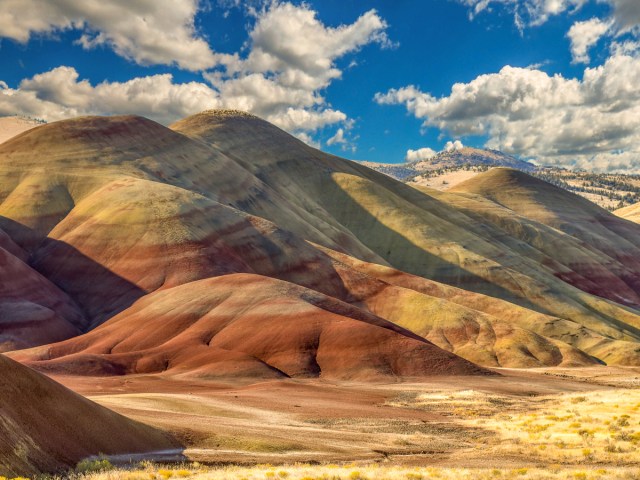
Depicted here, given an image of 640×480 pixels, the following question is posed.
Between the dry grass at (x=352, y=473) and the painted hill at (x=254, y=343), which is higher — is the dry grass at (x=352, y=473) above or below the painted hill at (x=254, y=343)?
below

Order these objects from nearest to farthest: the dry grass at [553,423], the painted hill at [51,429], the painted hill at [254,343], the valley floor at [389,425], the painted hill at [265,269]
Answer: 1. the painted hill at [51,429]
2. the valley floor at [389,425]
3. the dry grass at [553,423]
4. the painted hill at [254,343]
5. the painted hill at [265,269]

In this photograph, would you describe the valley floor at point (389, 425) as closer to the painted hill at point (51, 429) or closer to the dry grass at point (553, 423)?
the dry grass at point (553, 423)

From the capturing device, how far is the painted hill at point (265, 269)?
7306cm

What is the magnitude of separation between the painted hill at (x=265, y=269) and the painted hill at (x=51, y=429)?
38756 millimetres

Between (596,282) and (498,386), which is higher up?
(596,282)

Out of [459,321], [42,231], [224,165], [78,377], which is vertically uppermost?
[224,165]

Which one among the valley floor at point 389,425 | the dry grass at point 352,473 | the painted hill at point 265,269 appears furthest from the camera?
the painted hill at point 265,269

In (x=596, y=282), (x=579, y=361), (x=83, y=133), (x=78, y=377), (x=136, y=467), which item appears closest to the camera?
(x=136, y=467)

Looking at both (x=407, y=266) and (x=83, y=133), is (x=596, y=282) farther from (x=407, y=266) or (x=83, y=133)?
(x=83, y=133)

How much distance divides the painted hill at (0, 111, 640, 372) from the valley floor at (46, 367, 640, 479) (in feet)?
29.5

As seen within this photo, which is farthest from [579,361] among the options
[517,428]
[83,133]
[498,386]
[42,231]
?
[83,133]

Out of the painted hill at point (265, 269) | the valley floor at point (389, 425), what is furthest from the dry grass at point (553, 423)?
the painted hill at point (265, 269)

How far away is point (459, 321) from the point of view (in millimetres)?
100625

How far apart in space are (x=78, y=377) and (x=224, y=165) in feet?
331
